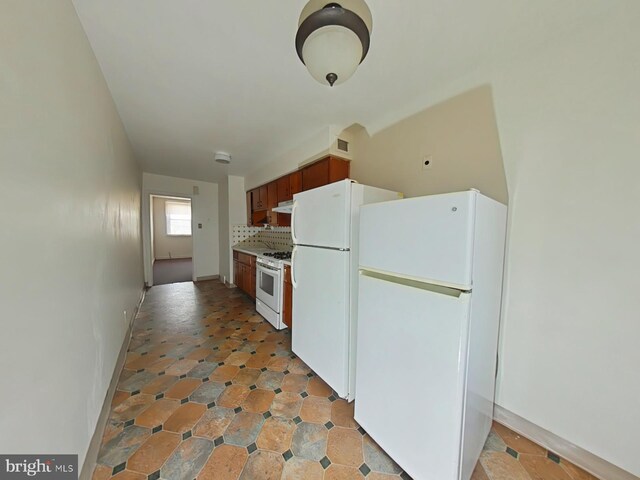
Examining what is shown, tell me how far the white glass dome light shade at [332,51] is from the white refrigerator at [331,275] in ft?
2.41

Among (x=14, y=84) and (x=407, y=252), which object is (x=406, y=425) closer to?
(x=407, y=252)

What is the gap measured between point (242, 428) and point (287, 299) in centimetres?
130

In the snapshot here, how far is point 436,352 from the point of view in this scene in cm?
104

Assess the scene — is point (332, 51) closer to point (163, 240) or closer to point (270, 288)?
point (270, 288)

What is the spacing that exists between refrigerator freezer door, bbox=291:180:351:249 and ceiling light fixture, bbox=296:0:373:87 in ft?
2.43

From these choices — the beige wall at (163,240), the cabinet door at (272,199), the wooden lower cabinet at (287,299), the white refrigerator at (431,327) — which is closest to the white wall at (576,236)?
the white refrigerator at (431,327)

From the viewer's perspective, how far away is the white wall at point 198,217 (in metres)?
4.52

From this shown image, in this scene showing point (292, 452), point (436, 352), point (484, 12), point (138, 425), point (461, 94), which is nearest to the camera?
point (436, 352)

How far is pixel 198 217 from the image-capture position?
5137 millimetres

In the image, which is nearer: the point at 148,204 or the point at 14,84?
the point at 14,84

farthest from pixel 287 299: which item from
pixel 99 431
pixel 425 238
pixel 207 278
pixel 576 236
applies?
pixel 207 278

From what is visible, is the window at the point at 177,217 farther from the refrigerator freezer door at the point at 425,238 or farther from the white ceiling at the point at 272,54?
the refrigerator freezer door at the point at 425,238

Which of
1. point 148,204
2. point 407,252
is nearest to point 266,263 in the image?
point 407,252

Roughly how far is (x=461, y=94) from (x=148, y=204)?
546 cm
